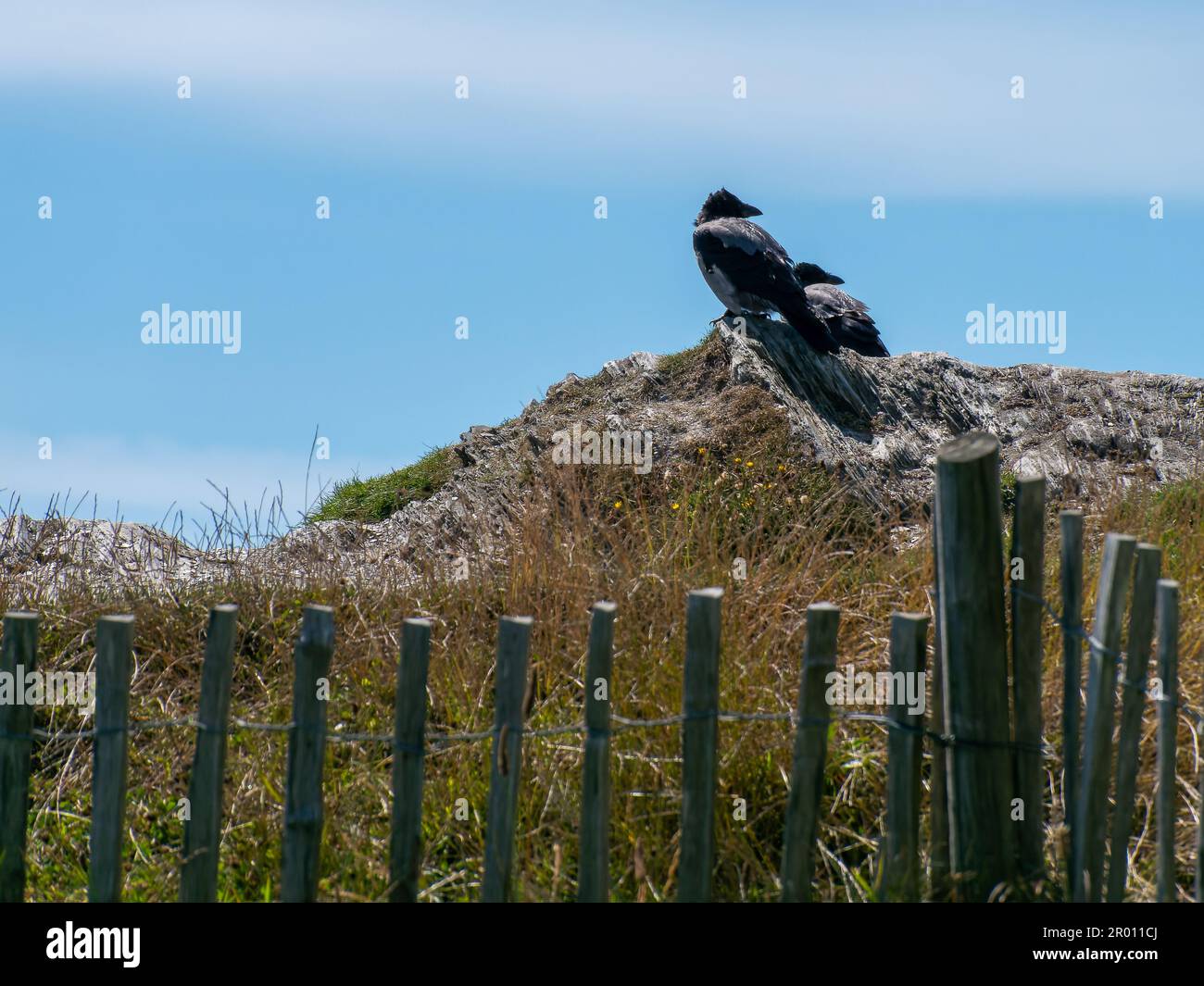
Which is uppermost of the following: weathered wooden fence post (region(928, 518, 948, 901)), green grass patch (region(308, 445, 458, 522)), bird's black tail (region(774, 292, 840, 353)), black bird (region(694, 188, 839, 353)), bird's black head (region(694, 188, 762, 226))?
bird's black head (region(694, 188, 762, 226))

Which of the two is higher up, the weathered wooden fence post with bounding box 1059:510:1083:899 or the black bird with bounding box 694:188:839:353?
the black bird with bounding box 694:188:839:353

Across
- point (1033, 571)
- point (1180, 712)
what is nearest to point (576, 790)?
point (1033, 571)

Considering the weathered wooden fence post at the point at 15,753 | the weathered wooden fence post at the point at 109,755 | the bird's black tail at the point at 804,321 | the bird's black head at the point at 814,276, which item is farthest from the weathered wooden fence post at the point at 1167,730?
the bird's black head at the point at 814,276

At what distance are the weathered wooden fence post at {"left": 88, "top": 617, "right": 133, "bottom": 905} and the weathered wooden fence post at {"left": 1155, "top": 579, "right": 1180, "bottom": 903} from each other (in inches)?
118

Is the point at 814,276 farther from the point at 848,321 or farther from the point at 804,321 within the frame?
the point at 804,321

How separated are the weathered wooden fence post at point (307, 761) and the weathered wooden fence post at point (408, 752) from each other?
0.72 ft

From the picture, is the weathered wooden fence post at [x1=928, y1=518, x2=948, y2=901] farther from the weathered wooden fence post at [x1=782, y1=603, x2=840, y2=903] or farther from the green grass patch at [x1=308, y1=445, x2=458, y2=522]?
the green grass patch at [x1=308, y1=445, x2=458, y2=522]

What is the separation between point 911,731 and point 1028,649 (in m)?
0.44

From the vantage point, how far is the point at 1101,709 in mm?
3246

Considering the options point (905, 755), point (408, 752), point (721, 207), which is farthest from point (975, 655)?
point (721, 207)

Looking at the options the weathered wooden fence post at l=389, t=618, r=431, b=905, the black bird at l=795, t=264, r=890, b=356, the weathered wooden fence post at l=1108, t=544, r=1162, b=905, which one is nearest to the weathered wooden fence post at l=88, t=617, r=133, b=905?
the weathered wooden fence post at l=389, t=618, r=431, b=905

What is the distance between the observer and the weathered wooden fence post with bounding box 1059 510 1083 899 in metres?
3.33

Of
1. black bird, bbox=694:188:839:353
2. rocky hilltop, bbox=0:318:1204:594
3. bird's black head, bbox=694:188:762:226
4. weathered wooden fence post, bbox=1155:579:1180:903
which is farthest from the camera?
bird's black head, bbox=694:188:762:226
